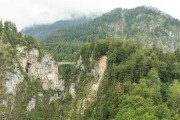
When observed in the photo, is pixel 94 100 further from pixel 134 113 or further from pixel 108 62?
pixel 134 113

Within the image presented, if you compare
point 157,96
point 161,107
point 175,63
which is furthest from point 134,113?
point 175,63

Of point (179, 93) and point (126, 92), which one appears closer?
point (179, 93)

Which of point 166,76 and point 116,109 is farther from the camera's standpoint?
point 166,76

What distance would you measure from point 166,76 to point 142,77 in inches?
395

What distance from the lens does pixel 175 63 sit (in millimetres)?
166375

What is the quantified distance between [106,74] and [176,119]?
8159 cm

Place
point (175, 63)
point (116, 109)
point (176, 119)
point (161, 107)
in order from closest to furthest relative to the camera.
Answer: point (176, 119)
point (161, 107)
point (116, 109)
point (175, 63)

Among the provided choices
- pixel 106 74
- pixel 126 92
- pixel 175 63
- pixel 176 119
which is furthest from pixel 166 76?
pixel 176 119

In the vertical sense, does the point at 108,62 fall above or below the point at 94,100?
above

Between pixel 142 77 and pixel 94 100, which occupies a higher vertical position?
pixel 142 77

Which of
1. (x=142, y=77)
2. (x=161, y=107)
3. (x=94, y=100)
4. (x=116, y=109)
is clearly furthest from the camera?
(x=94, y=100)

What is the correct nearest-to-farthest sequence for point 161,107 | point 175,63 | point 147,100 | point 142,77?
1. point 161,107
2. point 147,100
3. point 142,77
4. point 175,63

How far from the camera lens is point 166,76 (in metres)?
160

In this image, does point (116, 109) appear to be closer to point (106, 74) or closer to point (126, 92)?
point (126, 92)
